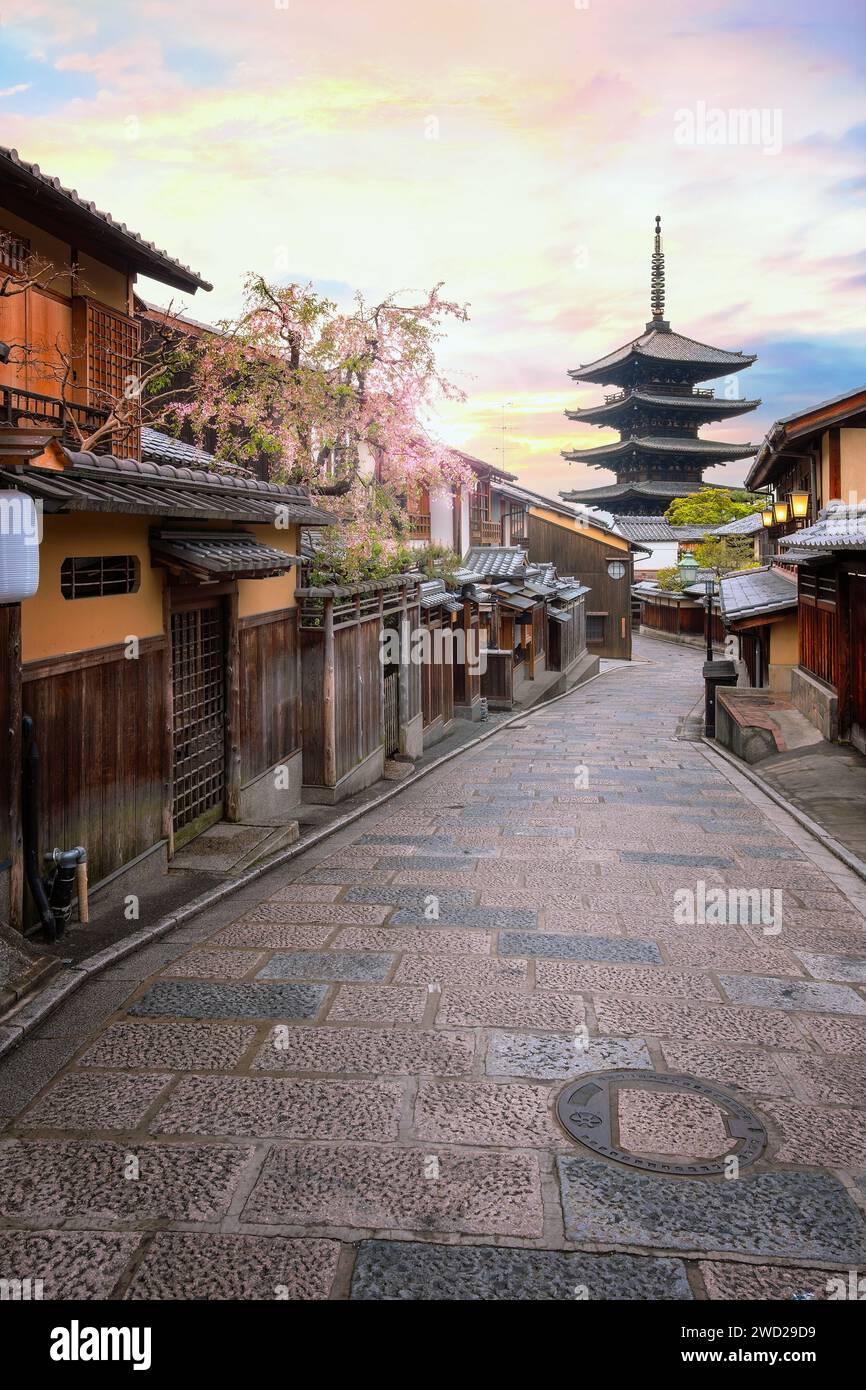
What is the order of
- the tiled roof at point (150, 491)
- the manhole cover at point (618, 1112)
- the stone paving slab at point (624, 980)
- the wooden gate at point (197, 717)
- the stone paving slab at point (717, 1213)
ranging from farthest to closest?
the wooden gate at point (197, 717) < the stone paving slab at point (624, 980) < the tiled roof at point (150, 491) < the manhole cover at point (618, 1112) < the stone paving slab at point (717, 1213)

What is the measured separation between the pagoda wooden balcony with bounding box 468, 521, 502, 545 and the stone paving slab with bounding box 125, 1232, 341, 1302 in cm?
3576

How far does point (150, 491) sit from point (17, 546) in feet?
11.1

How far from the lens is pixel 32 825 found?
7.88 m

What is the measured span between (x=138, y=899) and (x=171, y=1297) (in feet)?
18.9

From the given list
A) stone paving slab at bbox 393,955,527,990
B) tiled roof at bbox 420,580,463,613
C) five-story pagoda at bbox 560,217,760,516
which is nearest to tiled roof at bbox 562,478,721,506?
five-story pagoda at bbox 560,217,760,516

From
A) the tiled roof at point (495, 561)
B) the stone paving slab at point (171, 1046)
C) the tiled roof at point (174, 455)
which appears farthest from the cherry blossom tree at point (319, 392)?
the tiled roof at point (495, 561)

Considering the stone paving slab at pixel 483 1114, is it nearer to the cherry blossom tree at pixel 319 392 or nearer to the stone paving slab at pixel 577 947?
the stone paving slab at pixel 577 947

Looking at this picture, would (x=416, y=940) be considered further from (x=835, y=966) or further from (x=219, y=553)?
(x=219, y=553)

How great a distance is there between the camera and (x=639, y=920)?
941 centimetres

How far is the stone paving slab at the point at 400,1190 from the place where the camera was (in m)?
4.69

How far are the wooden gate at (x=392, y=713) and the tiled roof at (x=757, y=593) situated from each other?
10.3 meters

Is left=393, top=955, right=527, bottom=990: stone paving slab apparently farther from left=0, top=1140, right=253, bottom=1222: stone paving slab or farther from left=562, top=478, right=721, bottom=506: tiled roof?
left=562, top=478, right=721, bottom=506: tiled roof

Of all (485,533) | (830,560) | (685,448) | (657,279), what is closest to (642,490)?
(685,448)
